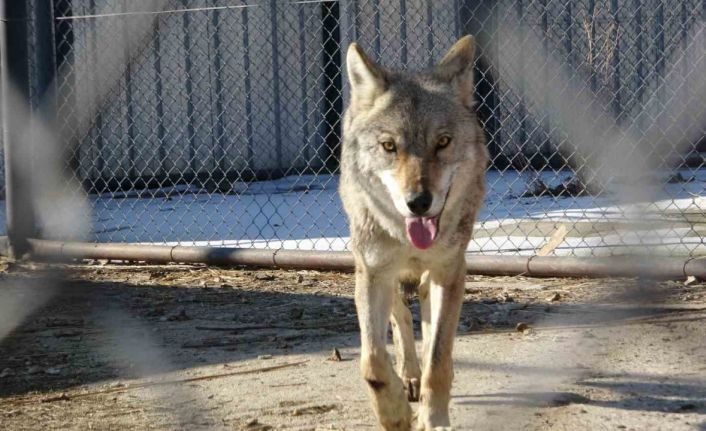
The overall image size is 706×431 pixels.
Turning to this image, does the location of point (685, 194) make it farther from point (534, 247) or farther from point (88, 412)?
point (88, 412)

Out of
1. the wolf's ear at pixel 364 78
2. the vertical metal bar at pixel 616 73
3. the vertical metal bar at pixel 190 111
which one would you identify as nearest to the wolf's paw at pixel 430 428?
the wolf's ear at pixel 364 78

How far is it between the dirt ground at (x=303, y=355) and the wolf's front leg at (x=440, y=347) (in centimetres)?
21

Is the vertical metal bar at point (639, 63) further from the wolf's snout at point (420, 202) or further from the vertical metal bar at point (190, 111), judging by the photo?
the wolf's snout at point (420, 202)

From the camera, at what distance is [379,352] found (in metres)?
3.65

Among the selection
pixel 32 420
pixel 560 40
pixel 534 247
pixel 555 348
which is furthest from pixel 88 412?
pixel 560 40

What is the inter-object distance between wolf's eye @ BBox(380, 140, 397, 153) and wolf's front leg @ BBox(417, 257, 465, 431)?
46cm

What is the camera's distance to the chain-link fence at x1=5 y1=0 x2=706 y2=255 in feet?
27.3

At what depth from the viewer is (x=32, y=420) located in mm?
3871

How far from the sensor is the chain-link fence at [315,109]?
27.3ft

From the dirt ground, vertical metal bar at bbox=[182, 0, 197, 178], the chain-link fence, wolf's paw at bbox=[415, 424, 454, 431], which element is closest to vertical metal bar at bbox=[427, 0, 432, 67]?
the chain-link fence

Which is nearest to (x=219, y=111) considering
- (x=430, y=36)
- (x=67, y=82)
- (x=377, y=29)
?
(x=377, y=29)

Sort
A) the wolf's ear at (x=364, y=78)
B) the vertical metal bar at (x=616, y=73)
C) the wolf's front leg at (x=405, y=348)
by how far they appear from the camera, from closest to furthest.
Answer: the wolf's ear at (x=364, y=78) < the wolf's front leg at (x=405, y=348) < the vertical metal bar at (x=616, y=73)

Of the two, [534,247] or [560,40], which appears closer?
[534,247]

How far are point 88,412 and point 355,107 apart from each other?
1.45m
